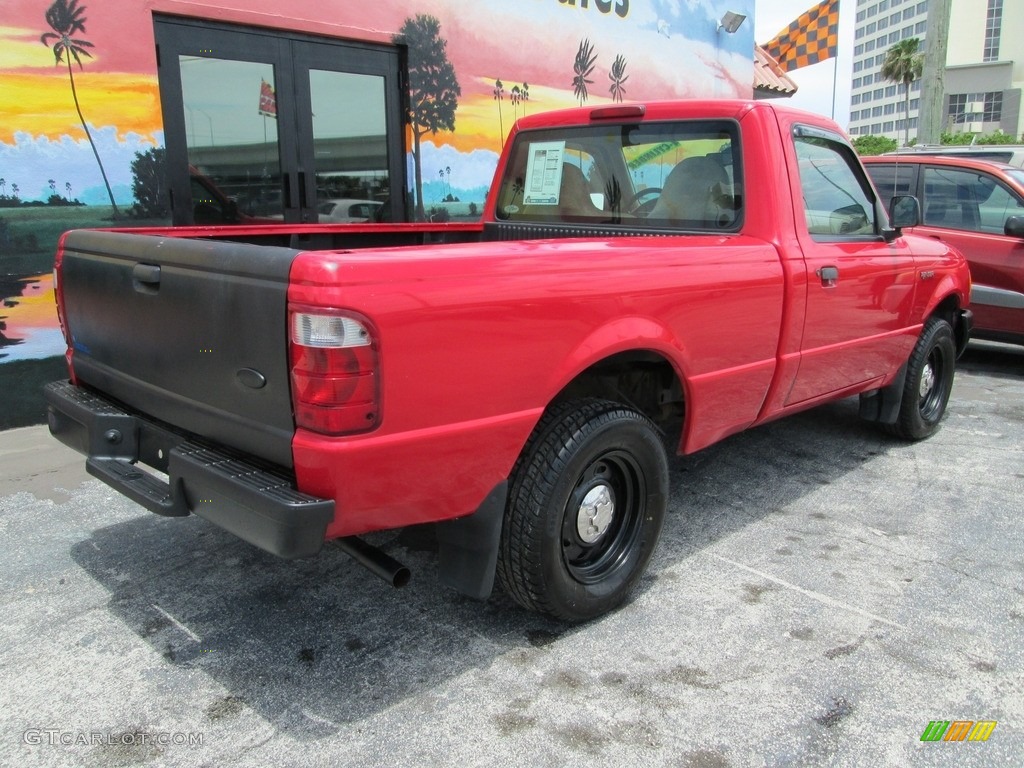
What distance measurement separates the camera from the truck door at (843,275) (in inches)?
144

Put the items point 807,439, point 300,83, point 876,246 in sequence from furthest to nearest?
point 300,83 → point 807,439 → point 876,246

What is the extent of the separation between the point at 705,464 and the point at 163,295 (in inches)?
122

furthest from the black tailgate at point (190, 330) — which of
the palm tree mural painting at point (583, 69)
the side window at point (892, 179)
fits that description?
the palm tree mural painting at point (583, 69)

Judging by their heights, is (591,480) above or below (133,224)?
below

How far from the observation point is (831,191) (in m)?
3.92

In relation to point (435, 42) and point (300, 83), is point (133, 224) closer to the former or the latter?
point (300, 83)

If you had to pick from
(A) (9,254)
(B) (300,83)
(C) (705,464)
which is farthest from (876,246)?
(A) (9,254)

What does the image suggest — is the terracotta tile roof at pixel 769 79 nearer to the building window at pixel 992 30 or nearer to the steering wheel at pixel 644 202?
the steering wheel at pixel 644 202

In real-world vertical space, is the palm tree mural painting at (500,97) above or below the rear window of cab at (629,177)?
above

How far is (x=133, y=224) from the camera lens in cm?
566

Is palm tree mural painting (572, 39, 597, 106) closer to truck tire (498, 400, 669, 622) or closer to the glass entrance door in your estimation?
the glass entrance door

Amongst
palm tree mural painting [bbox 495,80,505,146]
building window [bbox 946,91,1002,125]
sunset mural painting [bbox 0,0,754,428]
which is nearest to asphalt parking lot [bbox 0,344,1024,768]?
sunset mural painting [bbox 0,0,754,428]

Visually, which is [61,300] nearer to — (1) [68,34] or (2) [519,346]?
(2) [519,346]

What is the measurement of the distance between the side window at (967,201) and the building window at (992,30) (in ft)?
298
